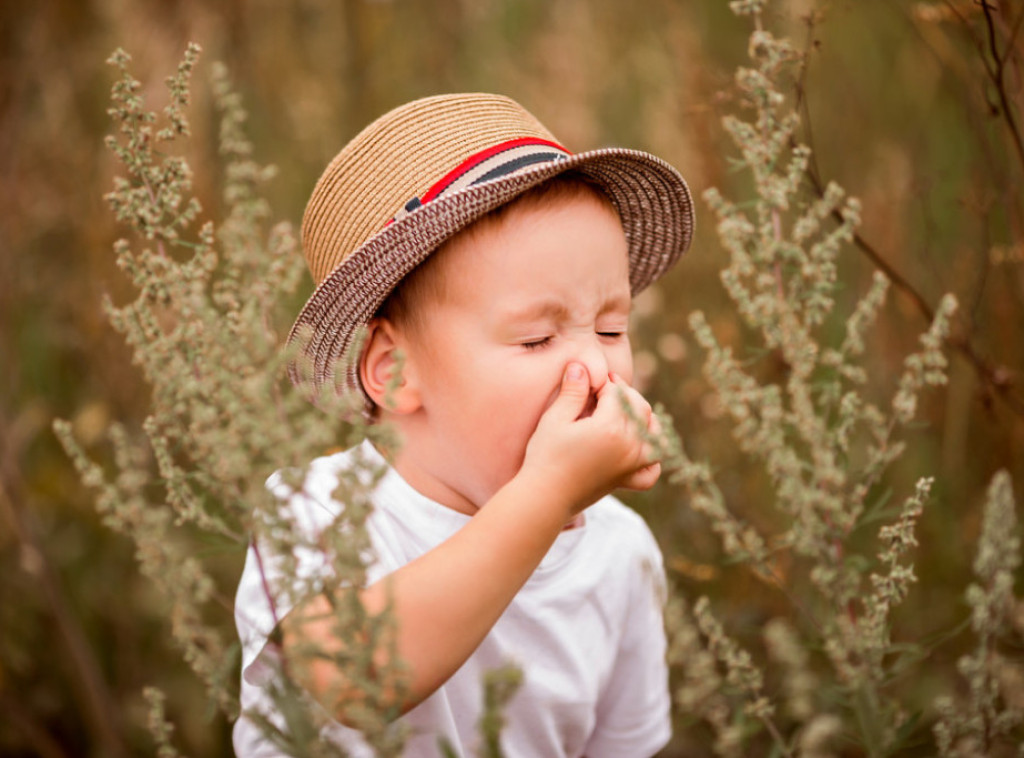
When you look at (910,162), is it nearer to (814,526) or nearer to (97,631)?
(814,526)

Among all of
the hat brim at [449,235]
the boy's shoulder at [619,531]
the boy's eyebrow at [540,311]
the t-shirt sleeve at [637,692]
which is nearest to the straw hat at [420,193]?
the hat brim at [449,235]

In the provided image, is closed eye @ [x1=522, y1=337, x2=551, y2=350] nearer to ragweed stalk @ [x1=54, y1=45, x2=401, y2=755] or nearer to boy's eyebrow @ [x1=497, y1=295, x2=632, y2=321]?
boy's eyebrow @ [x1=497, y1=295, x2=632, y2=321]

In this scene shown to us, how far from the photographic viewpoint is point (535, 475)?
1492mm

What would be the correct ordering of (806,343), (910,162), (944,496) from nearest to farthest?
(806,343)
(944,496)
(910,162)

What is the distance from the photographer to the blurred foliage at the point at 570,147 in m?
2.55

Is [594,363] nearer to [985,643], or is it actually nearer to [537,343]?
[537,343]

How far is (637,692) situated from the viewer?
213 cm

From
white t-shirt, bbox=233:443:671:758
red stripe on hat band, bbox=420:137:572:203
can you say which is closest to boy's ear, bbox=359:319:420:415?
white t-shirt, bbox=233:443:671:758

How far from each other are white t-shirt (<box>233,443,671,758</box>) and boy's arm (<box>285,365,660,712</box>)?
0.20m

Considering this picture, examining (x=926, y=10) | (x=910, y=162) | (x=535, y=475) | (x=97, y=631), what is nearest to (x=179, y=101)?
(x=535, y=475)

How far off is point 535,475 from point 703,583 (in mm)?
1428

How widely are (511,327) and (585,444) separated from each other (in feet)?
0.79

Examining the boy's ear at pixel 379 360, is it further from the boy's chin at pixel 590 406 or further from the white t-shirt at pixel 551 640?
the boy's chin at pixel 590 406

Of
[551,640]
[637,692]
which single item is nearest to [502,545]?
[551,640]
